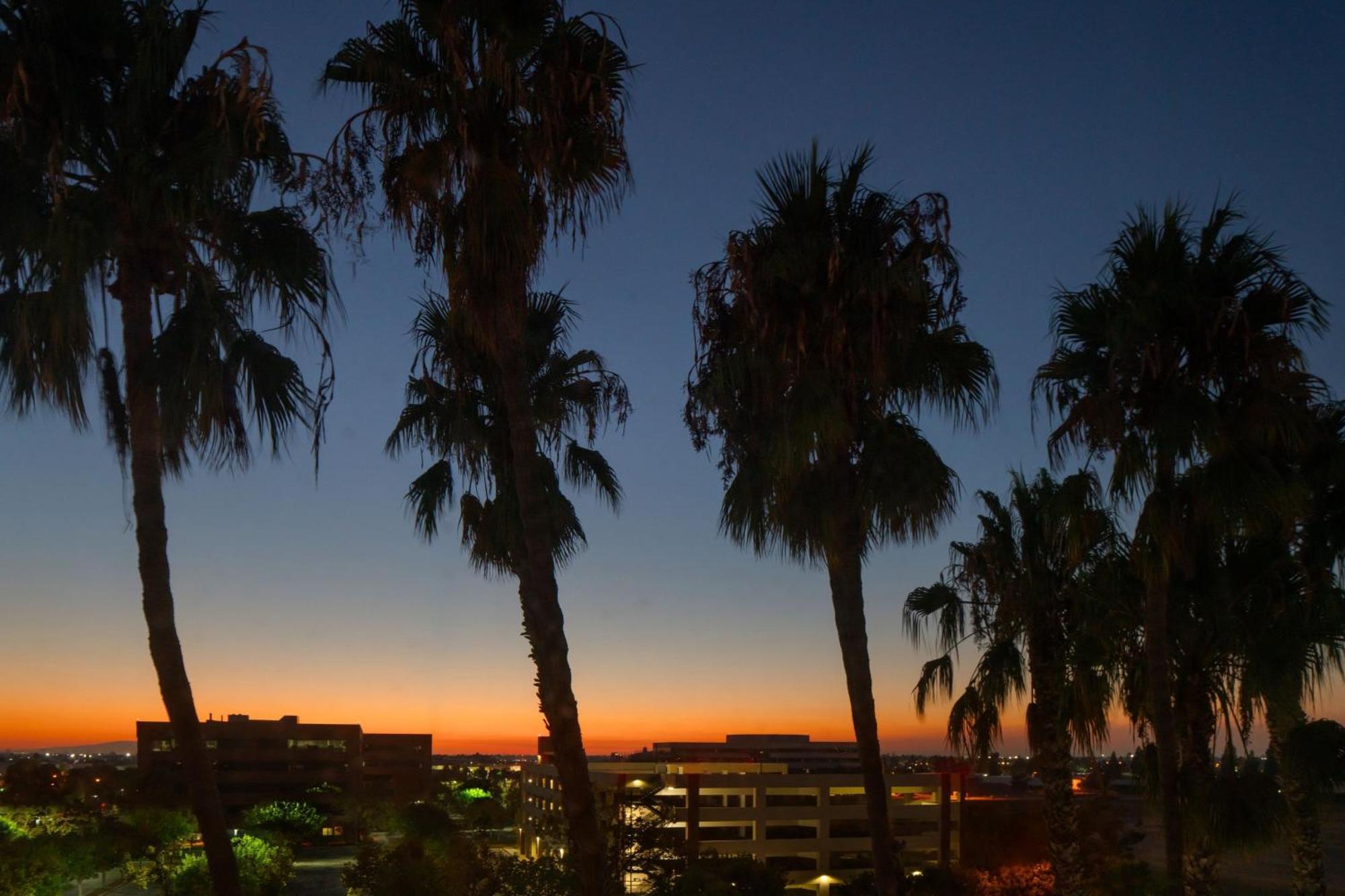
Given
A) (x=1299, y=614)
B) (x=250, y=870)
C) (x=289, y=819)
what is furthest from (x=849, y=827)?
(x=289, y=819)

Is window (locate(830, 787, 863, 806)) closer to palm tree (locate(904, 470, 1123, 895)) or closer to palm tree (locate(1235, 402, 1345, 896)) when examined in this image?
palm tree (locate(904, 470, 1123, 895))

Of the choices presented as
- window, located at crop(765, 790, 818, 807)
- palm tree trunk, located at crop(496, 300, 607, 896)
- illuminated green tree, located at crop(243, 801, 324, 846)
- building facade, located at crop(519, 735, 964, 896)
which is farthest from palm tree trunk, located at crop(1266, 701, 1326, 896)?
illuminated green tree, located at crop(243, 801, 324, 846)

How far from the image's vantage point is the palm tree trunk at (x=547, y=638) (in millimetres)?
7984

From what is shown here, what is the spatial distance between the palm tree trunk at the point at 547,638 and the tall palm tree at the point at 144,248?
209 centimetres

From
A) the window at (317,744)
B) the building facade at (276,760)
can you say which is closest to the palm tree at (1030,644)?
the building facade at (276,760)

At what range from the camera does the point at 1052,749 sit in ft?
60.4

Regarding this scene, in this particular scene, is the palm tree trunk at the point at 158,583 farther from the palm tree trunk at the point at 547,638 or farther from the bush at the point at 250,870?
the bush at the point at 250,870

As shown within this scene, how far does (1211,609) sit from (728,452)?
6741 mm

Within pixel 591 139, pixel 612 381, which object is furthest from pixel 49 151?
pixel 612 381

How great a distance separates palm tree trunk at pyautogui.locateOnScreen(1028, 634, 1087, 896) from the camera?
18.2 m

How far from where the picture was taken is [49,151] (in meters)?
8.20

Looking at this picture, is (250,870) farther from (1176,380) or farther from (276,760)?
(276,760)

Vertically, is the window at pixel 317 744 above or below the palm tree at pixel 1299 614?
below

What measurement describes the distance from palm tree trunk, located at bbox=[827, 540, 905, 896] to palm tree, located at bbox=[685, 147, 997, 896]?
16mm
